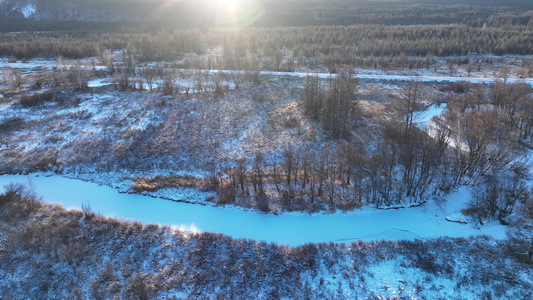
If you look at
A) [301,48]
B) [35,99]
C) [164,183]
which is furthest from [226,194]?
[301,48]

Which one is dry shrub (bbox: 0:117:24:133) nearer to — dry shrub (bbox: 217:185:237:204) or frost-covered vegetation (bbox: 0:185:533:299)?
frost-covered vegetation (bbox: 0:185:533:299)

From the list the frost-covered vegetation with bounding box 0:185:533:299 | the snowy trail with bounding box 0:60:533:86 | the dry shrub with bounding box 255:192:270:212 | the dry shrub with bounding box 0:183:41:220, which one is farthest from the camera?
the snowy trail with bounding box 0:60:533:86

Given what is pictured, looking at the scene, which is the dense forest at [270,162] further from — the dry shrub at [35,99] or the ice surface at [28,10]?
the ice surface at [28,10]

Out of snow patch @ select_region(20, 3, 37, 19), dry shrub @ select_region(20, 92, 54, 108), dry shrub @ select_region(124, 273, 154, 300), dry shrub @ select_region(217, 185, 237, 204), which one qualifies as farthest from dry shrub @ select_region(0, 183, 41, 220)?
snow patch @ select_region(20, 3, 37, 19)

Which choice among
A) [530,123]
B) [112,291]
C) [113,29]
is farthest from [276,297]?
[113,29]

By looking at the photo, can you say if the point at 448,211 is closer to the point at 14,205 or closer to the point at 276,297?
the point at 276,297

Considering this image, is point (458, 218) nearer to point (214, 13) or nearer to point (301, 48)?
point (301, 48)

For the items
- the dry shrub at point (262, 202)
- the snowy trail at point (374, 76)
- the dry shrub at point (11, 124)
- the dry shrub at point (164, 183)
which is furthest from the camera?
the snowy trail at point (374, 76)

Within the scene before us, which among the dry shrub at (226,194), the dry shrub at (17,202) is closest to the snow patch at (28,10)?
the dry shrub at (17,202)
